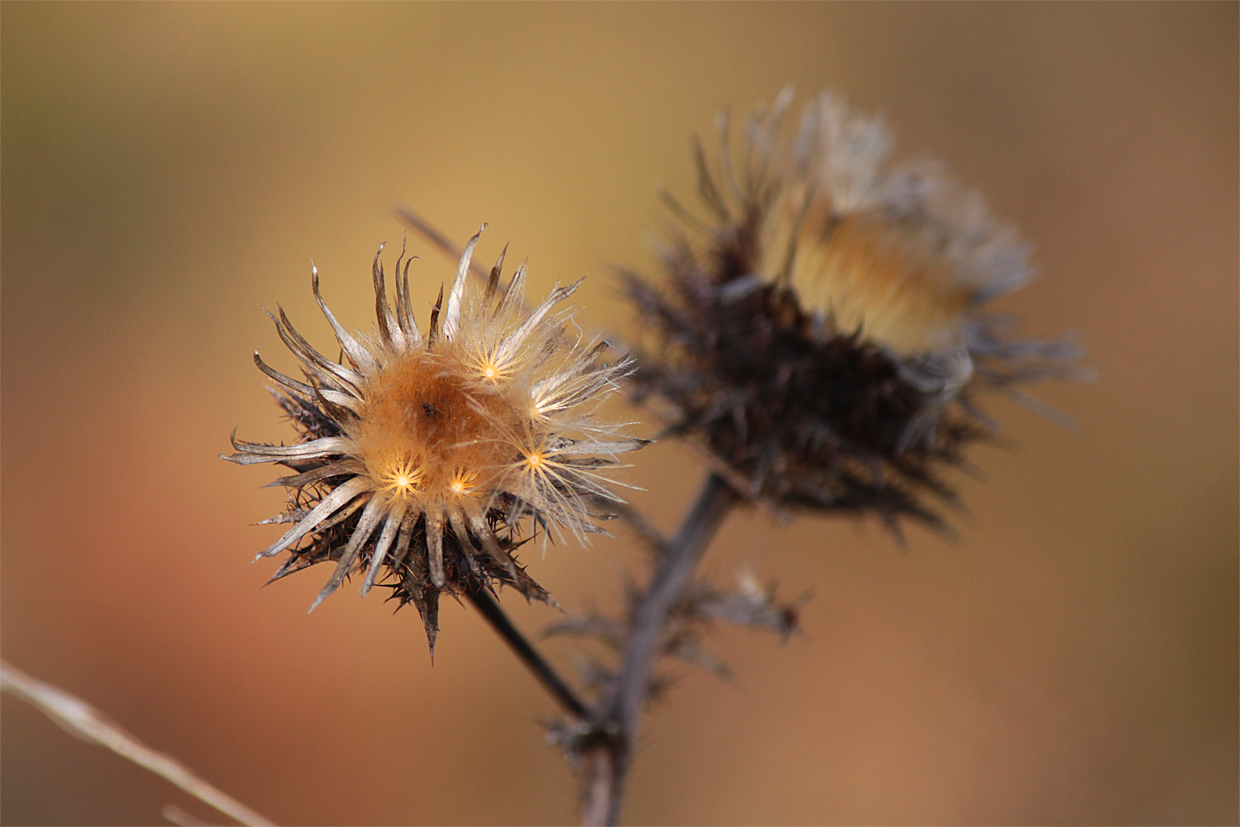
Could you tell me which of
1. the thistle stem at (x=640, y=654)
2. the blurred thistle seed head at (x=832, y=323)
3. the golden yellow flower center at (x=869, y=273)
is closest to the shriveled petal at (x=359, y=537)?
the thistle stem at (x=640, y=654)

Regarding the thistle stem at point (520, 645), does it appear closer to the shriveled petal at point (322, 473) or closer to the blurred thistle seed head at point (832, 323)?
the shriveled petal at point (322, 473)

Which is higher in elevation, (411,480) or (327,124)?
(327,124)

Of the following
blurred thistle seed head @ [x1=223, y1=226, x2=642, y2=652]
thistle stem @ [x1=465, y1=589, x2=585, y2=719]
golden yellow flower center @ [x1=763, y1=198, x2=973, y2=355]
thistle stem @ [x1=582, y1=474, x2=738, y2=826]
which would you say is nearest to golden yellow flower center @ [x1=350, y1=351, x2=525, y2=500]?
blurred thistle seed head @ [x1=223, y1=226, x2=642, y2=652]

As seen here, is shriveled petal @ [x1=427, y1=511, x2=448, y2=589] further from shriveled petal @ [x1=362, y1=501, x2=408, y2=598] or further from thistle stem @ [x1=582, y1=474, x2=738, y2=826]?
thistle stem @ [x1=582, y1=474, x2=738, y2=826]

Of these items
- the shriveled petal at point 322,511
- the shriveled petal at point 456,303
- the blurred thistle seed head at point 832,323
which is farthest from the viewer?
the blurred thistle seed head at point 832,323

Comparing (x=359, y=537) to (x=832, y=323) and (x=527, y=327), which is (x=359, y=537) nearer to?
(x=527, y=327)

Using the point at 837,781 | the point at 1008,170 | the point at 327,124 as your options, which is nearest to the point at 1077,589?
the point at 837,781

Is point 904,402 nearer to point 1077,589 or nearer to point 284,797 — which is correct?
point 1077,589

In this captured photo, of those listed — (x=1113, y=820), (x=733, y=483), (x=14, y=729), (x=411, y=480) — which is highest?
(x=14, y=729)
